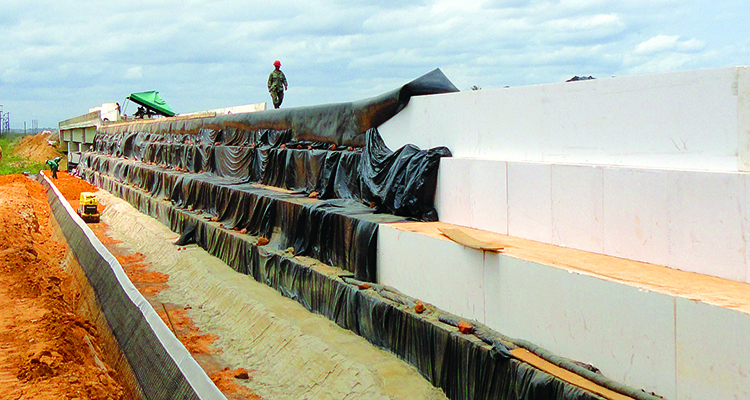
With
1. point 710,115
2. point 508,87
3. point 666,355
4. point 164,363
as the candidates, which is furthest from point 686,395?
point 164,363

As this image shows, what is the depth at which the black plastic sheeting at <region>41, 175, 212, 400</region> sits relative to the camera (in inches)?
255

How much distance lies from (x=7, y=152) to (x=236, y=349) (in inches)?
2852

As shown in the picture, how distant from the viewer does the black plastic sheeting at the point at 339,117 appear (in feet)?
31.5

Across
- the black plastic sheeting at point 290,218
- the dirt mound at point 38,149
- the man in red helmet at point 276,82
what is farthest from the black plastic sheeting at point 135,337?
the dirt mound at point 38,149

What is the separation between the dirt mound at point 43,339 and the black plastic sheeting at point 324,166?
14.8 feet

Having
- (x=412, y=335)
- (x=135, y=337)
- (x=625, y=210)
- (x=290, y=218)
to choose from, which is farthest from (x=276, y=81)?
(x=625, y=210)

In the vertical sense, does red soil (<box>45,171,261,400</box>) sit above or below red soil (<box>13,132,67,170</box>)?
below

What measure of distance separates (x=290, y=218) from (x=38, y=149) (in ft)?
210

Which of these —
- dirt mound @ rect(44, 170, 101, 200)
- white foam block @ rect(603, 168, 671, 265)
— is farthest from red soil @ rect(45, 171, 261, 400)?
dirt mound @ rect(44, 170, 101, 200)

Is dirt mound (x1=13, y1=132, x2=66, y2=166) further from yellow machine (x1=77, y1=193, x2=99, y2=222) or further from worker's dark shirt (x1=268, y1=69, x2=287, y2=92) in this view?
worker's dark shirt (x1=268, y1=69, x2=287, y2=92)

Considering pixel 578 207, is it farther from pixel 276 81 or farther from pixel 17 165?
pixel 17 165

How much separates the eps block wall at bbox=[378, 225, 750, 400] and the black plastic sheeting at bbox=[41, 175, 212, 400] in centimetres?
296

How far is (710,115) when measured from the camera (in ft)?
16.8

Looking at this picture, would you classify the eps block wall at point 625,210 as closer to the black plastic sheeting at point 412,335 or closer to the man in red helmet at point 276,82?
the black plastic sheeting at point 412,335
